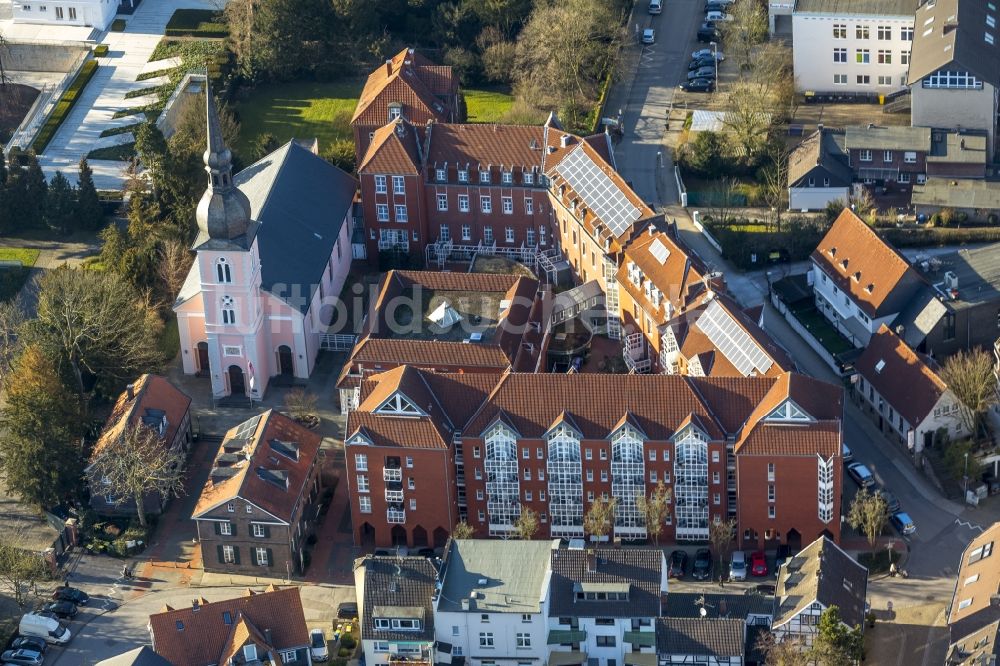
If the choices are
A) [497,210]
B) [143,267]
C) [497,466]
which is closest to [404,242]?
[497,210]

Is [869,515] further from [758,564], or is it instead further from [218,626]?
[218,626]

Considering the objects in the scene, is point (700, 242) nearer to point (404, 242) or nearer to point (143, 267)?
point (404, 242)

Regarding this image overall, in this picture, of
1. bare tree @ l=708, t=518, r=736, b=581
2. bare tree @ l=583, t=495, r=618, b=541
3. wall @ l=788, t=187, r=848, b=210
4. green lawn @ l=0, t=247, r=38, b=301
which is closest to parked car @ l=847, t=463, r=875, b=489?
bare tree @ l=708, t=518, r=736, b=581

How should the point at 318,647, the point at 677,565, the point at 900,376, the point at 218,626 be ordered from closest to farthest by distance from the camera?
the point at 218,626, the point at 318,647, the point at 677,565, the point at 900,376

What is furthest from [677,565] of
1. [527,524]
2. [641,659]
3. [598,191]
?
[598,191]

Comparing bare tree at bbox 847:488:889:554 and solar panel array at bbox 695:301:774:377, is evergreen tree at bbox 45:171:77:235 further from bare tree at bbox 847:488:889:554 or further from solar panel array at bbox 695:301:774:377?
bare tree at bbox 847:488:889:554
